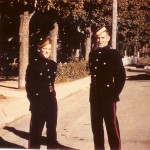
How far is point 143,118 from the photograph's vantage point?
10750 mm

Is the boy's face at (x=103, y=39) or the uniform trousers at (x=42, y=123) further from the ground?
the boy's face at (x=103, y=39)

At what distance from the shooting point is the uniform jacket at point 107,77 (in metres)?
6.02

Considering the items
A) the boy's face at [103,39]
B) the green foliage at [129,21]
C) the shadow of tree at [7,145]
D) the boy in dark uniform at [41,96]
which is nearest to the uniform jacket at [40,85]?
the boy in dark uniform at [41,96]

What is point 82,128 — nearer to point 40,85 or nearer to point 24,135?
point 24,135

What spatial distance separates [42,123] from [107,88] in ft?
3.78

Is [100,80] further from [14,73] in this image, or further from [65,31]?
[65,31]

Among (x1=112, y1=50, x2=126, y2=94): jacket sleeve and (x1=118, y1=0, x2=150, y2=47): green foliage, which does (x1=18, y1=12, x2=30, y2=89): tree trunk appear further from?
(x1=118, y1=0, x2=150, y2=47): green foliage

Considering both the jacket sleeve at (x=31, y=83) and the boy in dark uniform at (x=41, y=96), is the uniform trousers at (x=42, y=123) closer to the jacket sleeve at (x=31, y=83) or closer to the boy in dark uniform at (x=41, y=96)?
the boy in dark uniform at (x=41, y=96)

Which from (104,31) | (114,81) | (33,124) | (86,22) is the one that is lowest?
(33,124)

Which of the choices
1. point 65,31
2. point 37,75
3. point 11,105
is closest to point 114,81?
point 37,75

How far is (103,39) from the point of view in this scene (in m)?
5.86

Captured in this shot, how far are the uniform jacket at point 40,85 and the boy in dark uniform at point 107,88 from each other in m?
0.68

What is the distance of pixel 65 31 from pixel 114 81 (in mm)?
26323

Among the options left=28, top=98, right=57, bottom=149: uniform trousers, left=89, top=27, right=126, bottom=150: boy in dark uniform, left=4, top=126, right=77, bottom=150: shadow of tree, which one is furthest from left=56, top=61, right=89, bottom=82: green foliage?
left=89, top=27, right=126, bottom=150: boy in dark uniform
